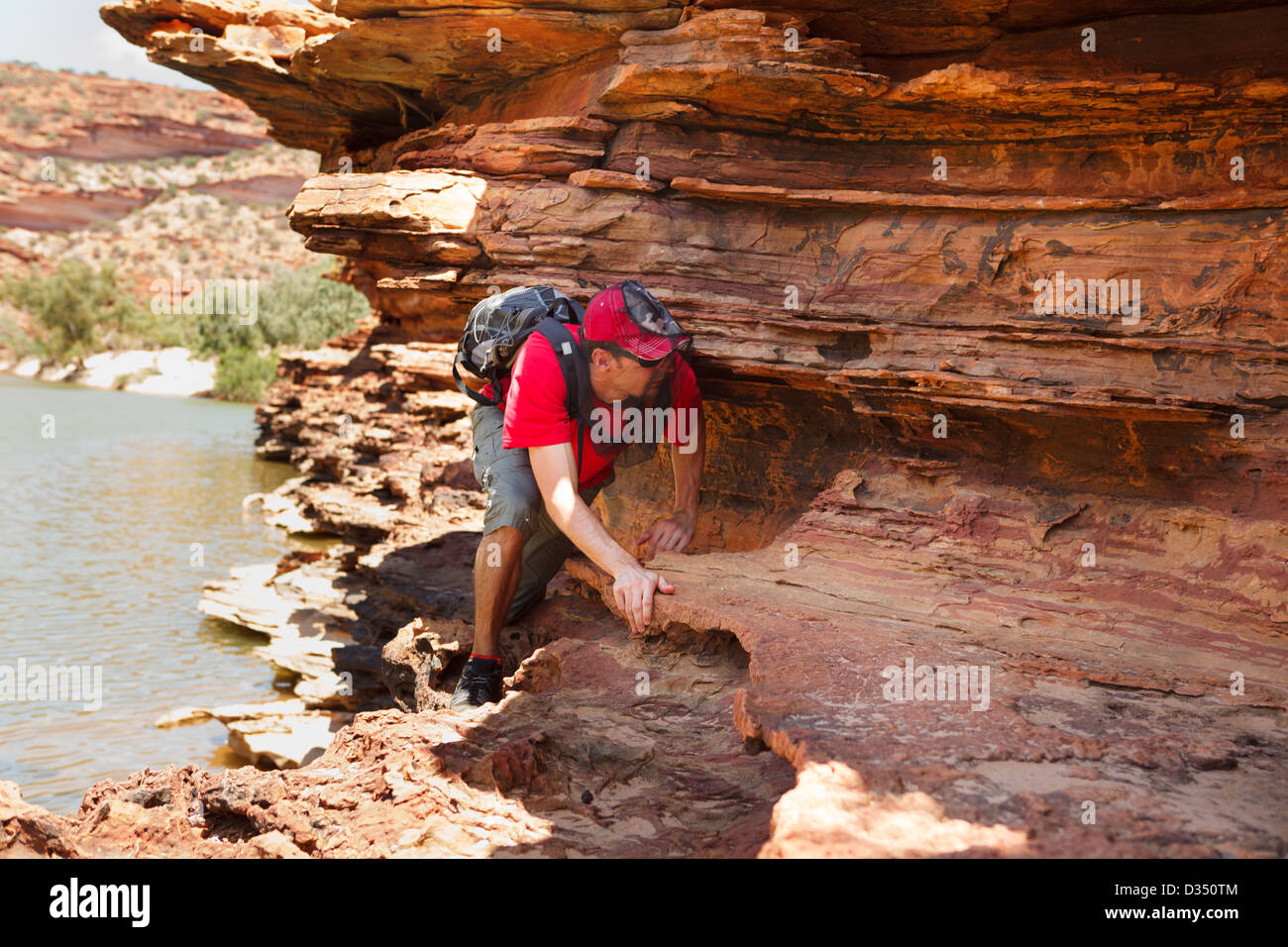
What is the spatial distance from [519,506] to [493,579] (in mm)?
363

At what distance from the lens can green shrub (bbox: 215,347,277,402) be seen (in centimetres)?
3469

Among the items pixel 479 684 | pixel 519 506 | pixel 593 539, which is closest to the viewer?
pixel 593 539

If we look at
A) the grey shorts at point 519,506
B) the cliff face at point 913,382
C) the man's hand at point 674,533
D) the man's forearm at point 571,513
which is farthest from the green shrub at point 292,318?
the man's forearm at point 571,513

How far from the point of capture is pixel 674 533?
4645 mm

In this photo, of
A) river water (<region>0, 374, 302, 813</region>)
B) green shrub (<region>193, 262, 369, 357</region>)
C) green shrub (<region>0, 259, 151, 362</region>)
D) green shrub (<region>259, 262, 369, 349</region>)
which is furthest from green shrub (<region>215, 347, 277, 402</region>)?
river water (<region>0, 374, 302, 813</region>)

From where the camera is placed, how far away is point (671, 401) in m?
4.75

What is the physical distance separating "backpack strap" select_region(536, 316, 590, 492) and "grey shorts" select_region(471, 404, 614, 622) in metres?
0.29

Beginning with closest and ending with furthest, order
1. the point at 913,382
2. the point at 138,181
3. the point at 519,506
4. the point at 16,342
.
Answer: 1. the point at 519,506
2. the point at 913,382
3. the point at 16,342
4. the point at 138,181

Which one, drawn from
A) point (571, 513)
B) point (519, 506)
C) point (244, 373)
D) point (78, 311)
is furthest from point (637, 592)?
point (78, 311)

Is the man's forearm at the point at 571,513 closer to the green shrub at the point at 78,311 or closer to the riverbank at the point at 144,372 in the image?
the riverbank at the point at 144,372

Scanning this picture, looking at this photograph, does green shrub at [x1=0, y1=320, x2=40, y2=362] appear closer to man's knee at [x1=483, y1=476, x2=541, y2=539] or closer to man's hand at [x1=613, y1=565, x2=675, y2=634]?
man's knee at [x1=483, y1=476, x2=541, y2=539]

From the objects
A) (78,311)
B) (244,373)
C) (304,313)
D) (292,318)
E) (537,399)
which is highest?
(78,311)

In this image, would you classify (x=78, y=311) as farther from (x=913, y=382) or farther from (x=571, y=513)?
(x=913, y=382)
